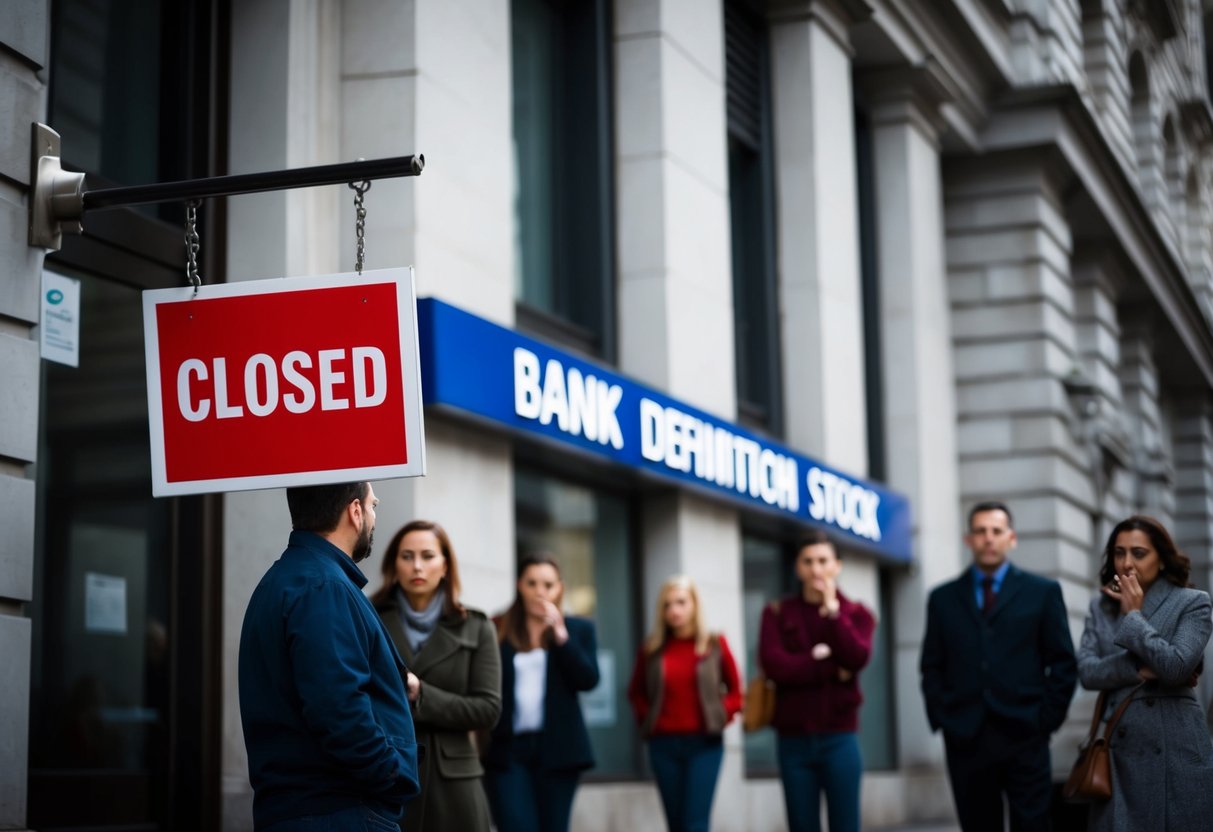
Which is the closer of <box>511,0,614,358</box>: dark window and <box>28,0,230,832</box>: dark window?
<box>28,0,230,832</box>: dark window

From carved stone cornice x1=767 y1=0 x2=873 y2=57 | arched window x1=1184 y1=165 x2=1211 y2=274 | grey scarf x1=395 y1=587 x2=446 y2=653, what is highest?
arched window x1=1184 y1=165 x2=1211 y2=274

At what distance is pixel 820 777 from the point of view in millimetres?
10539

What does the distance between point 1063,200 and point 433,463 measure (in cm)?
1522

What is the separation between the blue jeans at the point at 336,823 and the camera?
510 cm

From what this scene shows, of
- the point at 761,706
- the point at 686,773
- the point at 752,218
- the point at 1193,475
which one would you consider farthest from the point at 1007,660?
the point at 1193,475

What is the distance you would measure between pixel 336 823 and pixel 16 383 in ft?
8.83

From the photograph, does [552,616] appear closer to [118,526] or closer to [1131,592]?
[118,526]

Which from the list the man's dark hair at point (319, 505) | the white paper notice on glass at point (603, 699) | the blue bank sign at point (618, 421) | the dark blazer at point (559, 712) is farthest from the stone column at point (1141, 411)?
the man's dark hair at point (319, 505)

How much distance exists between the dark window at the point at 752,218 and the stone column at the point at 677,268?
6.58 feet

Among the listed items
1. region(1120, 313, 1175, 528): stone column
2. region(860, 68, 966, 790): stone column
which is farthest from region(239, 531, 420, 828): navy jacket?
region(1120, 313, 1175, 528): stone column

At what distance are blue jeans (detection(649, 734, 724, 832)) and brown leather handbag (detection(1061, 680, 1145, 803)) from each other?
2897 millimetres

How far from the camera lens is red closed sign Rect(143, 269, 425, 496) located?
585 cm

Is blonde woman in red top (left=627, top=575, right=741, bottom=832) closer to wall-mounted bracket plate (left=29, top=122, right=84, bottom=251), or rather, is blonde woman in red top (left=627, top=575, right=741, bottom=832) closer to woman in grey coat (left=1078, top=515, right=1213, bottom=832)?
woman in grey coat (left=1078, top=515, right=1213, bottom=832)

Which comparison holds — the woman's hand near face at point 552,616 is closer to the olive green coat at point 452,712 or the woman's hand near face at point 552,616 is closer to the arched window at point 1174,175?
the olive green coat at point 452,712
